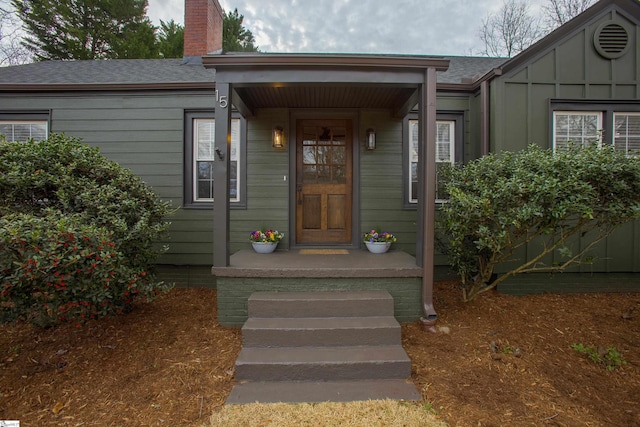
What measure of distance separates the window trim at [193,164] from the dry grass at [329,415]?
299 cm

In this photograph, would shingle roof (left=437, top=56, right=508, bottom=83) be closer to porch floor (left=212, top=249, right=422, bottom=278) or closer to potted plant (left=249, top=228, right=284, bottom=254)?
porch floor (left=212, top=249, right=422, bottom=278)

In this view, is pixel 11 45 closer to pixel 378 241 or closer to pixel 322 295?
pixel 378 241

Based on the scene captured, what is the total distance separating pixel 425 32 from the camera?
480 inches

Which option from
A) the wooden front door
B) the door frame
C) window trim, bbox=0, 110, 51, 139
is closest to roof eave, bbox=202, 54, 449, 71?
the door frame

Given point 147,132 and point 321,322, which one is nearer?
point 321,322

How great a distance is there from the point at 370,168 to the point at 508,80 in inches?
82.3

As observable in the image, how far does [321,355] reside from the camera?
2436 millimetres

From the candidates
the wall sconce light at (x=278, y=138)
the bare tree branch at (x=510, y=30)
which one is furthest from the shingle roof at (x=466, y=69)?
the bare tree branch at (x=510, y=30)

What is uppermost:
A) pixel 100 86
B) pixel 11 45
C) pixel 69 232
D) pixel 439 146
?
pixel 11 45

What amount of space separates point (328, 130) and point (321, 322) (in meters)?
3.01

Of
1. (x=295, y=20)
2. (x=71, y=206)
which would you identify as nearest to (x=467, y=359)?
(x=71, y=206)

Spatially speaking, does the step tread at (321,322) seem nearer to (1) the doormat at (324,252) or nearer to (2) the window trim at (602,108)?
(1) the doormat at (324,252)

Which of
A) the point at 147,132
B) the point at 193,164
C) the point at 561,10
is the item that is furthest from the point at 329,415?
the point at 561,10

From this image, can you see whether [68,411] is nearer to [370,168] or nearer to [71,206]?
[71,206]
